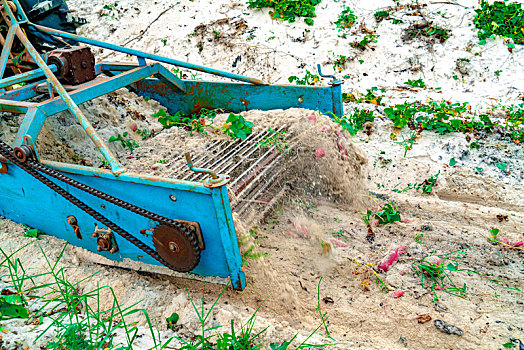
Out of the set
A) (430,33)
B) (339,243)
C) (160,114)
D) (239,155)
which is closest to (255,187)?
(239,155)

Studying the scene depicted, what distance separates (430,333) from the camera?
7.89 feet

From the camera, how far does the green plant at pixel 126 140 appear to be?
4.18m

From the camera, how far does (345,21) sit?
6898 mm

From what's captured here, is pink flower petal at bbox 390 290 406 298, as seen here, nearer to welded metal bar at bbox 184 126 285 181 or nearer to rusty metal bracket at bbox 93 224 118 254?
welded metal bar at bbox 184 126 285 181

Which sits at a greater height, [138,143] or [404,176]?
[138,143]

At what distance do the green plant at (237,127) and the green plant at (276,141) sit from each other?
199 mm

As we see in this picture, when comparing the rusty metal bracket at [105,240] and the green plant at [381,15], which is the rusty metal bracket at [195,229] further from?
the green plant at [381,15]

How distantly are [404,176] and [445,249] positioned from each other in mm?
1243

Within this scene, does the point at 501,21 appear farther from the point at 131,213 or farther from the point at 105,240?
the point at 105,240

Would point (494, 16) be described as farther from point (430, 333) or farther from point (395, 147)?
point (430, 333)

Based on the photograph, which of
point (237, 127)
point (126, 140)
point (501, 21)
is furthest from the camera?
point (501, 21)

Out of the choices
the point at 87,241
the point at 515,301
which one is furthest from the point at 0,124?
the point at 515,301

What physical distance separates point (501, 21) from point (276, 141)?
4616 millimetres

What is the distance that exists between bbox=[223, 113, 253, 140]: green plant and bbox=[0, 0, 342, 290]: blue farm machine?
0.18m
